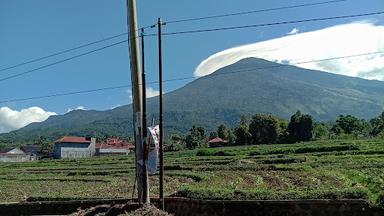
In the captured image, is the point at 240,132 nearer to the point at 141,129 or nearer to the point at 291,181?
the point at 291,181

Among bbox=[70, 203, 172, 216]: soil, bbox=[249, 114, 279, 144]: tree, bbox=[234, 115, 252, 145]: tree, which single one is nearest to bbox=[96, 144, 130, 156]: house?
bbox=[234, 115, 252, 145]: tree

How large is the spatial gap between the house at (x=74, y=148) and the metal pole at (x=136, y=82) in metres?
116

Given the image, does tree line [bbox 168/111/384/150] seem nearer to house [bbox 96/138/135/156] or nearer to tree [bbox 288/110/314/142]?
tree [bbox 288/110/314/142]

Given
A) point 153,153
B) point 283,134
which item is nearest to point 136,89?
point 153,153

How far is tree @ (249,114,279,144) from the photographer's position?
3989 inches

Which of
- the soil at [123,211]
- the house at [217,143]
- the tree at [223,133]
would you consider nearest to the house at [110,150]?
the tree at [223,133]

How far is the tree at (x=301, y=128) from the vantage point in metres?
99.1

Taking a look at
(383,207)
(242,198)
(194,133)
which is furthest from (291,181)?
(194,133)

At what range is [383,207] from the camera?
1327cm

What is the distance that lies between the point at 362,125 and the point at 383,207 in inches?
4125

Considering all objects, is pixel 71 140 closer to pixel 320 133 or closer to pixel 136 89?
pixel 320 133

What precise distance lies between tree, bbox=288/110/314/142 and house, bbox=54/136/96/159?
56.3 m

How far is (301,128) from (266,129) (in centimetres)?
685

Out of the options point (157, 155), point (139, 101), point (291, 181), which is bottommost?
point (291, 181)
